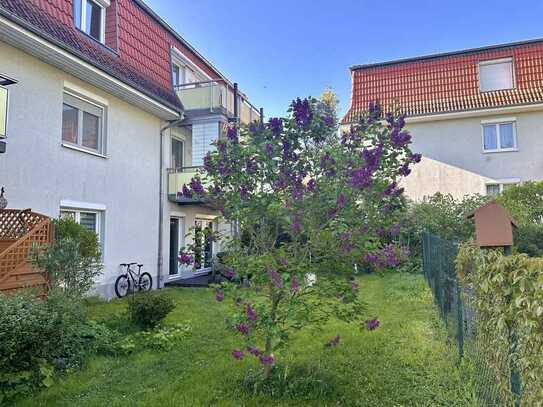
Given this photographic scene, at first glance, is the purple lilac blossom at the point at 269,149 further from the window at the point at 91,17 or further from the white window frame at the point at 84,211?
the window at the point at 91,17

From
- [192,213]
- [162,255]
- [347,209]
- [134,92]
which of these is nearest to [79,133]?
[134,92]

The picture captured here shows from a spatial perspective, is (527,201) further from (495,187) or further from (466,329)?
(466,329)

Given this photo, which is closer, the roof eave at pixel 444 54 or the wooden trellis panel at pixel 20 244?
the wooden trellis panel at pixel 20 244

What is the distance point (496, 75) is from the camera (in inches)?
752

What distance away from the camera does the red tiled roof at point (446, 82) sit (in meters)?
18.2

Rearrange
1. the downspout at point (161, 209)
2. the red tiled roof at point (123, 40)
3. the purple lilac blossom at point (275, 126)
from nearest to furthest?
the purple lilac blossom at point (275, 126) < the red tiled roof at point (123, 40) < the downspout at point (161, 209)

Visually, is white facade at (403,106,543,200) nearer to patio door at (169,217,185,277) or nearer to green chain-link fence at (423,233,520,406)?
patio door at (169,217,185,277)

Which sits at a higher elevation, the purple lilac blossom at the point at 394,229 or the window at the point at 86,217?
the window at the point at 86,217

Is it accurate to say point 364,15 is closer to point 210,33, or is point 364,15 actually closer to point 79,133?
point 210,33

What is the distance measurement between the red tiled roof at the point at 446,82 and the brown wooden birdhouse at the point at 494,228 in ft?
46.6

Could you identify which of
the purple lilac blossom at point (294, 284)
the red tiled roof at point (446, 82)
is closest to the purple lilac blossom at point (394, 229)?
the purple lilac blossom at point (294, 284)

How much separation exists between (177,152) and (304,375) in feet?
38.2

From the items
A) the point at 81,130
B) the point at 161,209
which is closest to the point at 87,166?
the point at 81,130

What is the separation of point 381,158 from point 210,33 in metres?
16.8
